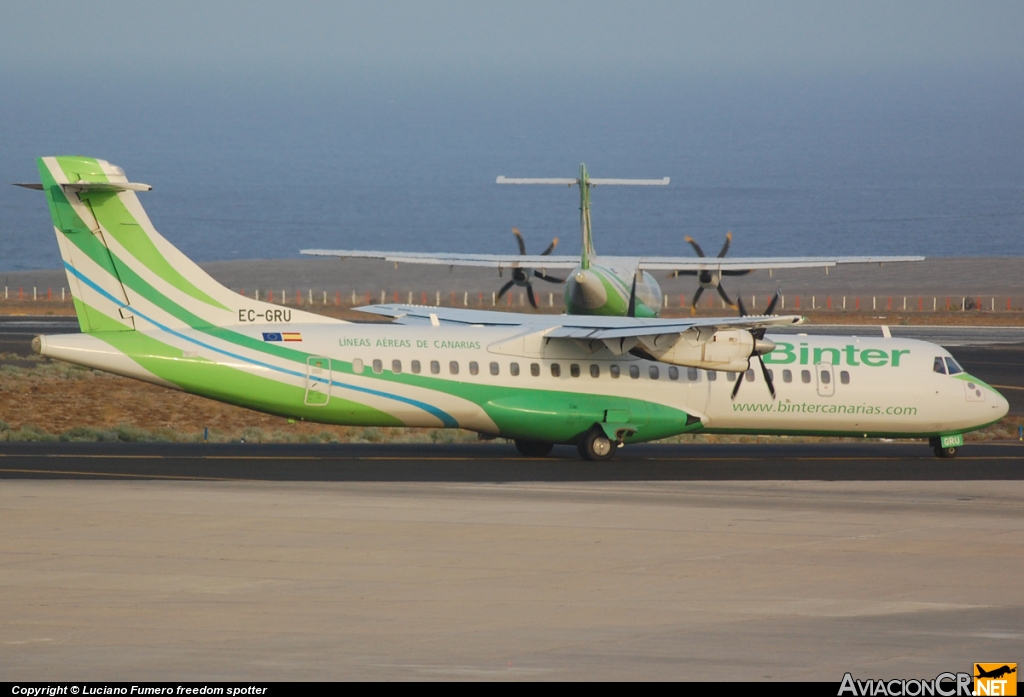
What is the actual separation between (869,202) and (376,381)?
168m

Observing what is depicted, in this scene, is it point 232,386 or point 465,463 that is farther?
point 465,463

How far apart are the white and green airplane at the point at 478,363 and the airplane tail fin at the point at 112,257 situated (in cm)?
3

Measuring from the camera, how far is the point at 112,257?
83.0 ft

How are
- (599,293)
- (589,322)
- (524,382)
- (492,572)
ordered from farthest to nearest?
(599,293) < (589,322) < (524,382) < (492,572)

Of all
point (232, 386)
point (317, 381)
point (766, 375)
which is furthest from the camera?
point (766, 375)

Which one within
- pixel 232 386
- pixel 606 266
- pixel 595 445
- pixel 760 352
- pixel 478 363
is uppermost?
pixel 606 266

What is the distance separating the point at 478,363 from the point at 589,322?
271 cm

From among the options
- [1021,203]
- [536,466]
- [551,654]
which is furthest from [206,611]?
[1021,203]

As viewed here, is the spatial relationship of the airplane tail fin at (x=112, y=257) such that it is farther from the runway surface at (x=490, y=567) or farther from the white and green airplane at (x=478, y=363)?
the runway surface at (x=490, y=567)

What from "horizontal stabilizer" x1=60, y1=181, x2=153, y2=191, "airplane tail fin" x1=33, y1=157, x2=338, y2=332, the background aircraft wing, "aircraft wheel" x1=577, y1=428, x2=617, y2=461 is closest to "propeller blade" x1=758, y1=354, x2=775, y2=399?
"aircraft wheel" x1=577, y1=428, x2=617, y2=461

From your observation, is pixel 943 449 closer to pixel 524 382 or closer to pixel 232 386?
pixel 524 382

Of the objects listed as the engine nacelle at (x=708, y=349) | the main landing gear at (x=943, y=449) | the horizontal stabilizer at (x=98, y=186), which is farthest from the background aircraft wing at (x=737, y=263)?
the horizontal stabilizer at (x=98, y=186)

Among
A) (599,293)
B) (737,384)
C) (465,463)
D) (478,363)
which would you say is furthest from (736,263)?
(465,463)

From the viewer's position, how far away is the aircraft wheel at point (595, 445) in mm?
27578
